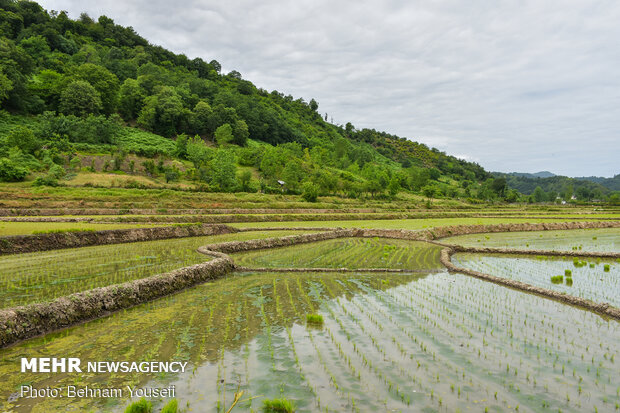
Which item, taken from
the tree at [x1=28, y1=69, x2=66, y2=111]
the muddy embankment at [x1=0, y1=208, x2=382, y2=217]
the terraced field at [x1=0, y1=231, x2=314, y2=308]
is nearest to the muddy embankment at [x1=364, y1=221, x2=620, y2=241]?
the muddy embankment at [x1=0, y1=208, x2=382, y2=217]

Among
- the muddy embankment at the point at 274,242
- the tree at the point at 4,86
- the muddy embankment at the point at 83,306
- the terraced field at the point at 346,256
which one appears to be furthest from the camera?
the tree at the point at 4,86

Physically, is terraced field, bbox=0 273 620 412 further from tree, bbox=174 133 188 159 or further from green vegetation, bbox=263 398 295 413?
tree, bbox=174 133 188 159

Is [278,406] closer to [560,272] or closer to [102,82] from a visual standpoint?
[560,272]

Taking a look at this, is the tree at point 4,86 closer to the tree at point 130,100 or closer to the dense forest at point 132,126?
the dense forest at point 132,126

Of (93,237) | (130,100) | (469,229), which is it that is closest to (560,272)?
(469,229)

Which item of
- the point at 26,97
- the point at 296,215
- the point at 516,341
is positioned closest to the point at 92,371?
the point at 516,341

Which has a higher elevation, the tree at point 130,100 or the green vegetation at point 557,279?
the tree at point 130,100

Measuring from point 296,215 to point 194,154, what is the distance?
40.9 m

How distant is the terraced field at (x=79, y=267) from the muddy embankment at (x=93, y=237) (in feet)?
3.07

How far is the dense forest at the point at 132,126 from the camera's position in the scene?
203 feet

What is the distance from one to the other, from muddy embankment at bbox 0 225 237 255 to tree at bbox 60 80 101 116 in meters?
75.5

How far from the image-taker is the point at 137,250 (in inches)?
745

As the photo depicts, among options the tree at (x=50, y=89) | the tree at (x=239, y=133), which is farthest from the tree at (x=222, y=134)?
the tree at (x=50, y=89)

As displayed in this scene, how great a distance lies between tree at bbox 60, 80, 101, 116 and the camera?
8156 centimetres
